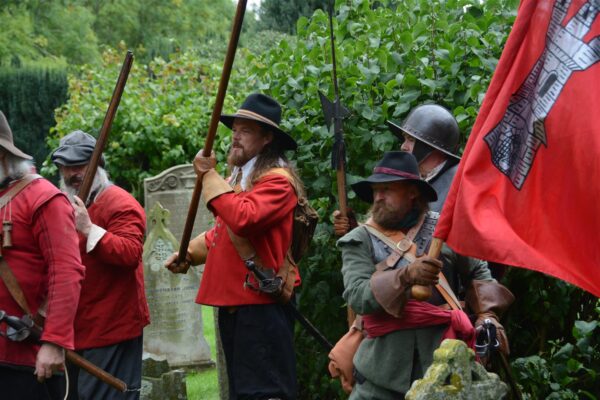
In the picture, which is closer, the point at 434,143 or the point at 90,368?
the point at 90,368

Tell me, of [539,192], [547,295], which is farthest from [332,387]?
[539,192]

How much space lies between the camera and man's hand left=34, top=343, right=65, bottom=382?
5156 mm

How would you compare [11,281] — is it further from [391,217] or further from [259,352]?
[391,217]

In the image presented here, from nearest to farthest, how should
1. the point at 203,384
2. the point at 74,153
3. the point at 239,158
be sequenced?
the point at 239,158 < the point at 74,153 < the point at 203,384

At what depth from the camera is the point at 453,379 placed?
391 cm

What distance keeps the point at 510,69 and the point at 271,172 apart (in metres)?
2.14

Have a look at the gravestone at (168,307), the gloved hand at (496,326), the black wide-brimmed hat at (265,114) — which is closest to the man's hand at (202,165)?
the black wide-brimmed hat at (265,114)

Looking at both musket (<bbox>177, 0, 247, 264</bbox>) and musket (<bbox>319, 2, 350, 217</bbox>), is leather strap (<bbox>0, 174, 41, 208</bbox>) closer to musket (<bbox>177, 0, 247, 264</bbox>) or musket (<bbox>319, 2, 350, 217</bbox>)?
musket (<bbox>177, 0, 247, 264</bbox>)

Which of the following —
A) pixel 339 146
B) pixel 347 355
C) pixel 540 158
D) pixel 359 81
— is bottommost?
pixel 347 355

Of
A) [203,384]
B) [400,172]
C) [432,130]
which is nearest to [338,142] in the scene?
[432,130]

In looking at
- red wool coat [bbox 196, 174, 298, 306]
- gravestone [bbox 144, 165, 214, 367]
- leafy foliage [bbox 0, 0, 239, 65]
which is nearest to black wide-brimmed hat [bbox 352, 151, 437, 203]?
red wool coat [bbox 196, 174, 298, 306]

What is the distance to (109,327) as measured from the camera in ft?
21.3

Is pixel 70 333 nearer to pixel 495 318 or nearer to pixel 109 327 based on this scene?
pixel 109 327

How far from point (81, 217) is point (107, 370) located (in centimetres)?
88
